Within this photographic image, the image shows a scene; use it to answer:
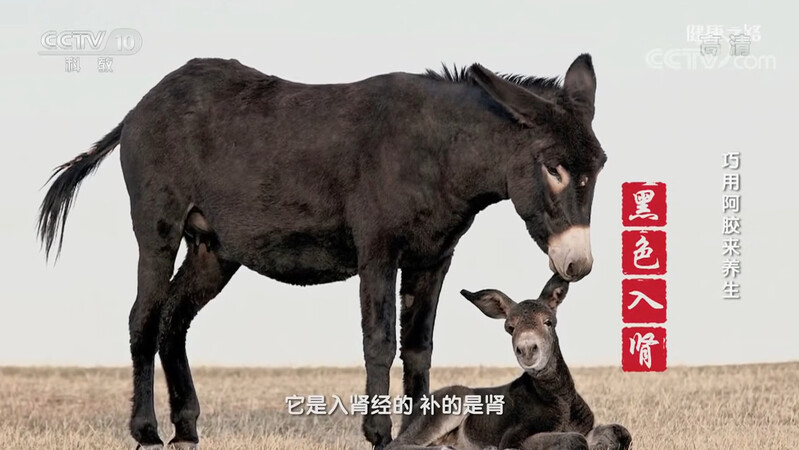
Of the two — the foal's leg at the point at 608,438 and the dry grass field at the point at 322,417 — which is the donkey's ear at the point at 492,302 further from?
the dry grass field at the point at 322,417

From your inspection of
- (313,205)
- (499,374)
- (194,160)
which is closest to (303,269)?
(313,205)

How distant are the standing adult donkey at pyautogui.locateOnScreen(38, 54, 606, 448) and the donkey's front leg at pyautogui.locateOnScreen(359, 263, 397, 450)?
0.01 metres

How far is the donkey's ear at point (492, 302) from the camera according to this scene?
9281mm

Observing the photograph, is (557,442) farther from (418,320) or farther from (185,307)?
(185,307)

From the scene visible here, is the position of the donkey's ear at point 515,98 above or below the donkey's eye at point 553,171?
above

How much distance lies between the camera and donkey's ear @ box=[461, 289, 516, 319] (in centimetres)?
928

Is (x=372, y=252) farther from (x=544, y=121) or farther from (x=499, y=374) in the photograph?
(x=499, y=374)

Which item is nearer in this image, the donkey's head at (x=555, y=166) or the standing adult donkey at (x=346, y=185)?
the donkey's head at (x=555, y=166)

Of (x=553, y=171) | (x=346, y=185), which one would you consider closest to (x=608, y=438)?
(x=553, y=171)

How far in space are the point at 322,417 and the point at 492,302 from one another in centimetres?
545

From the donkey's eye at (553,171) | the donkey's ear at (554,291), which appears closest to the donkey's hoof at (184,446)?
the donkey's ear at (554,291)

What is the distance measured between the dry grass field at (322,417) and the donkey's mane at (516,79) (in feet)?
9.89

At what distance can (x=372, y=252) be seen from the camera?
364 inches

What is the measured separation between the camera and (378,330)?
30.3 feet
